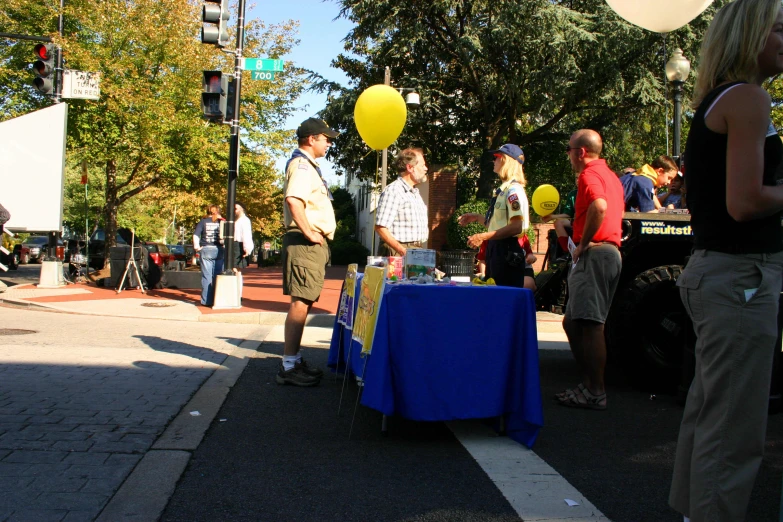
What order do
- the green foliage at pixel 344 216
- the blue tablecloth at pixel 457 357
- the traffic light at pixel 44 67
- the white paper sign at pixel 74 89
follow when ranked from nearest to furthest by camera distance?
the blue tablecloth at pixel 457 357 → the traffic light at pixel 44 67 → the white paper sign at pixel 74 89 → the green foliage at pixel 344 216

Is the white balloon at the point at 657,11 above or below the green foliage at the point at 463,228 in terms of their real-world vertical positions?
above

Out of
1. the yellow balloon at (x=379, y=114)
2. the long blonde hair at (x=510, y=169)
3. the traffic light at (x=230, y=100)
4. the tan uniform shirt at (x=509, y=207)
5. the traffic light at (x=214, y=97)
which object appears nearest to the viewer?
the tan uniform shirt at (x=509, y=207)

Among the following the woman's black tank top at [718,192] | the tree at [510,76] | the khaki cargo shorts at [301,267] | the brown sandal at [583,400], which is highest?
the tree at [510,76]

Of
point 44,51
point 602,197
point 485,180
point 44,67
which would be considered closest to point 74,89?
point 44,67

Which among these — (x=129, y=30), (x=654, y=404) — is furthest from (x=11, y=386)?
(x=129, y=30)

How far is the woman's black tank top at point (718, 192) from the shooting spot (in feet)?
7.46

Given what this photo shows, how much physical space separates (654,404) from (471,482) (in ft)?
7.94

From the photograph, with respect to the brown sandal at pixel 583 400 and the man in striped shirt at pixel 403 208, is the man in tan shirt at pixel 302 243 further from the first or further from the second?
the brown sandal at pixel 583 400

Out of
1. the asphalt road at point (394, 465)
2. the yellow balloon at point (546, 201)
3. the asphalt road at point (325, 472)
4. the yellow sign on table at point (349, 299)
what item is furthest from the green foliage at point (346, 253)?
the asphalt road at point (325, 472)

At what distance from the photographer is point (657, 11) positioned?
594 centimetres

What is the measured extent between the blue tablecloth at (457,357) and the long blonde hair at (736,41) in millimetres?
1970

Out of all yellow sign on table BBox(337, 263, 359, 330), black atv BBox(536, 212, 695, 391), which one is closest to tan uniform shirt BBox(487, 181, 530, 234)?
black atv BBox(536, 212, 695, 391)

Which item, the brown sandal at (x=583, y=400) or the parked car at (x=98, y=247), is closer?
the brown sandal at (x=583, y=400)

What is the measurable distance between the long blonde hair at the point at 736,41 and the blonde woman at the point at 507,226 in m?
3.04
